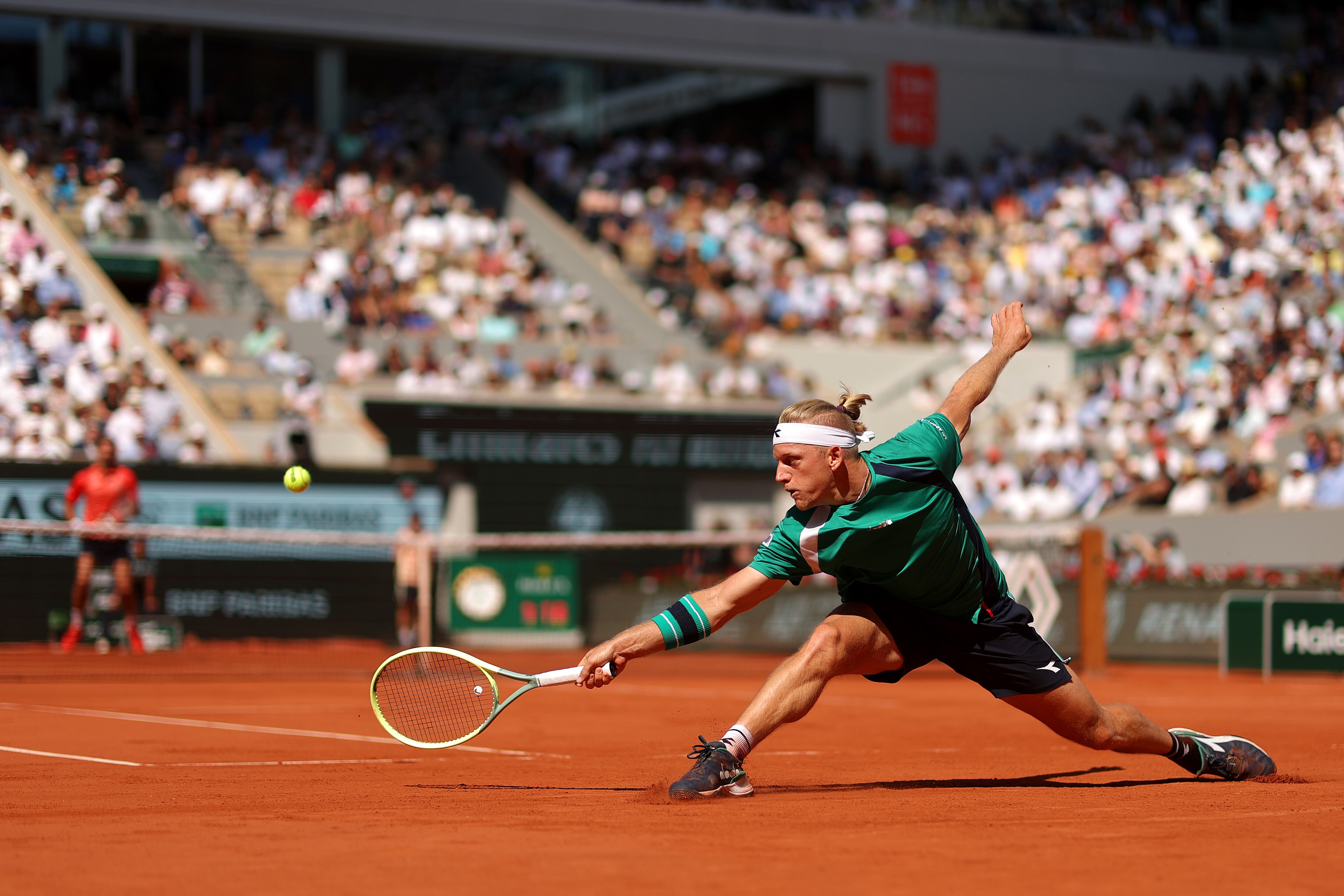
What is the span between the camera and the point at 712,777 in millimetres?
6441

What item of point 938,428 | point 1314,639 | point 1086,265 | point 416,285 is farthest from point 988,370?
point 1086,265

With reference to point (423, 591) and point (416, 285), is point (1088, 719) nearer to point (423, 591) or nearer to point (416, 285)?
point (423, 591)

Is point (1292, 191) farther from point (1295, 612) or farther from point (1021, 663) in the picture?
point (1021, 663)

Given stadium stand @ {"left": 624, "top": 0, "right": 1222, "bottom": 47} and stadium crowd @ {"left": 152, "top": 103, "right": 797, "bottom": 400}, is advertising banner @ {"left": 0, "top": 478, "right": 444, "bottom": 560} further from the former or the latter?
stadium stand @ {"left": 624, "top": 0, "right": 1222, "bottom": 47}

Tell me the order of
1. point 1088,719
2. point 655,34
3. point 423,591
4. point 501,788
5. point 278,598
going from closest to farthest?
point 1088,719 → point 501,788 → point 423,591 → point 278,598 → point 655,34

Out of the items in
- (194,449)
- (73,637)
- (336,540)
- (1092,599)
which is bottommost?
(73,637)

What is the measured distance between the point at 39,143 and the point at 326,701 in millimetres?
17563

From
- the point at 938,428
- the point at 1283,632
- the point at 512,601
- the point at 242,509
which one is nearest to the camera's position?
the point at 938,428

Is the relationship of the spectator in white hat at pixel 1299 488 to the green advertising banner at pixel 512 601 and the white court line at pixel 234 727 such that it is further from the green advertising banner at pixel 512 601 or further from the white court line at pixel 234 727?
the white court line at pixel 234 727

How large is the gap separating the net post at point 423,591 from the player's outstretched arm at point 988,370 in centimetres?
1096

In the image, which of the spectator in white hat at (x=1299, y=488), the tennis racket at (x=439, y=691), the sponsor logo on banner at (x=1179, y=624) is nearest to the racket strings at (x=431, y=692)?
the tennis racket at (x=439, y=691)

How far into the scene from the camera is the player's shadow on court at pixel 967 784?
7227mm

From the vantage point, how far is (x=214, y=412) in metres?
23.4

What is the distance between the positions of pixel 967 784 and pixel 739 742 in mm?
1468
